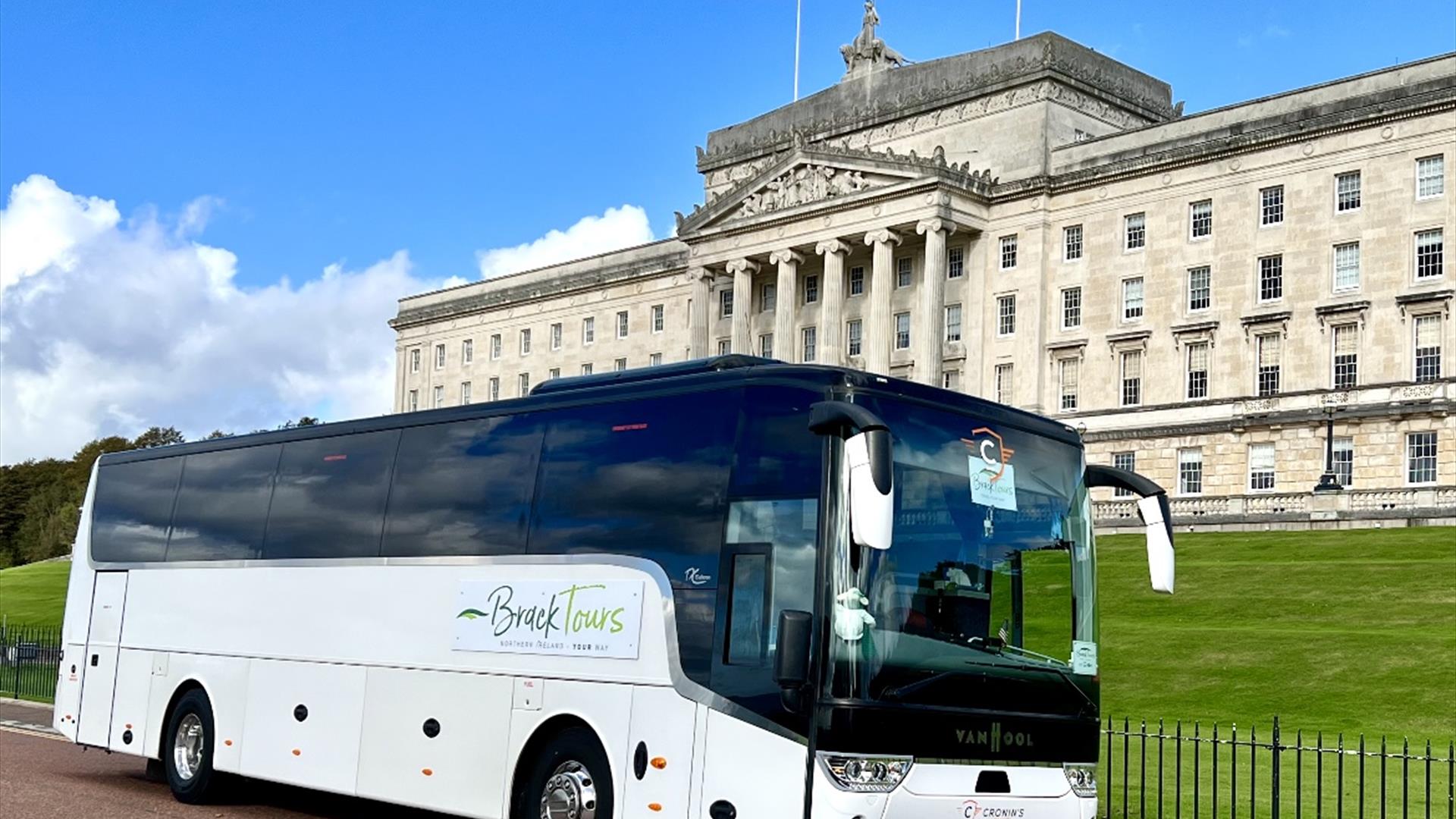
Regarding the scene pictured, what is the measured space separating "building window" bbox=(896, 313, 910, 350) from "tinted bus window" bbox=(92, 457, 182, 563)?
52.9 m

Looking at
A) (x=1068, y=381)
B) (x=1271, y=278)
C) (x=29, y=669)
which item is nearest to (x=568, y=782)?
(x=29, y=669)

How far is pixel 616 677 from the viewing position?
1261cm

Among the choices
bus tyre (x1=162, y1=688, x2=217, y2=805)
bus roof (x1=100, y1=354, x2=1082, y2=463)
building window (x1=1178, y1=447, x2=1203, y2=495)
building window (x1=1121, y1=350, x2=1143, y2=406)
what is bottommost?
bus tyre (x1=162, y1=688, x2=217, y2=805)

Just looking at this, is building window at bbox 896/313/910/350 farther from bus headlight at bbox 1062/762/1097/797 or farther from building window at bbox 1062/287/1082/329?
bus headlight at bbox 1062/762/1097/797

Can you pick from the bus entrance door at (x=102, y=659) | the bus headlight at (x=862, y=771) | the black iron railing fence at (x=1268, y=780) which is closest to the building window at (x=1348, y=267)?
the black iron railing fence at (x=1268, y=780)

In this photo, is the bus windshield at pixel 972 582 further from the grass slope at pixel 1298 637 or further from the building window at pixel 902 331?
the building window at pixel 902 331

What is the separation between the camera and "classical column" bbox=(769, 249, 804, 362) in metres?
74.1

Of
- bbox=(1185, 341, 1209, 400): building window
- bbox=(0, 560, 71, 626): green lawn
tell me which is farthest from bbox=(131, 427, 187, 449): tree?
bbox=(1185, 341, 1209, 400): building window

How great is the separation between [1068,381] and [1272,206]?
1098 centimetres

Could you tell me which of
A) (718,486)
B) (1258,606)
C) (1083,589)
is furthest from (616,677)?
(1258,606)

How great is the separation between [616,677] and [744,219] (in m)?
63.9

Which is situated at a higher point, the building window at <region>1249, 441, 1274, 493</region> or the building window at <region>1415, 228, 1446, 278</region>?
the building window at <region>1415, 228, 1446, 278</region>

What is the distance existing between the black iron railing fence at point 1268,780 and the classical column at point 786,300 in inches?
2065

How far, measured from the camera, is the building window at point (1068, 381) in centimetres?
6600
